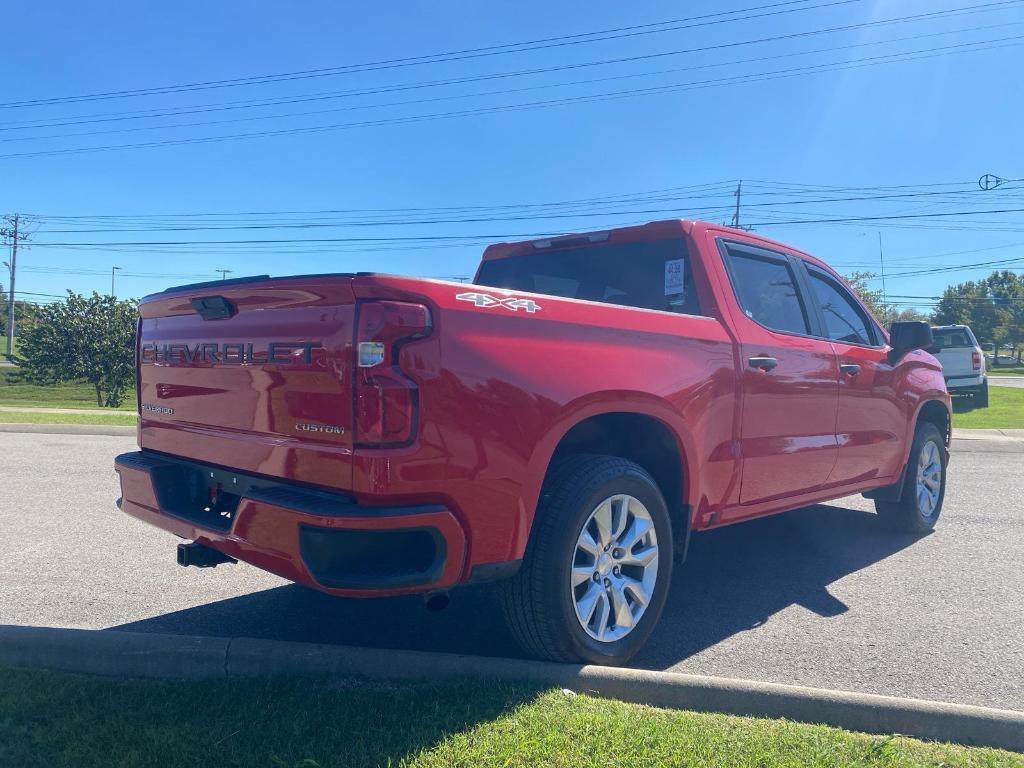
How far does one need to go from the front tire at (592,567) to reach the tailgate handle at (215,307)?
1.46 meters

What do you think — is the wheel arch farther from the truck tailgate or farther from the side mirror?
the side mirror

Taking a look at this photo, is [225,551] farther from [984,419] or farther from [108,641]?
[984,419]

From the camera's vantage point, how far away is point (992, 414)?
17453 millimetres

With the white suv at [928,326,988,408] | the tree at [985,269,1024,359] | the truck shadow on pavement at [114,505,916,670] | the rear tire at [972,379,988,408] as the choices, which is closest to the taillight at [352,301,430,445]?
the truck shadow on pavement at [114,505,916,670]

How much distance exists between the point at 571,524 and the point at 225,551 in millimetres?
1344

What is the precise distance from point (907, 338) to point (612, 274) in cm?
242

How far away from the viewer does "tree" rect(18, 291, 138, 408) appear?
4125 cm

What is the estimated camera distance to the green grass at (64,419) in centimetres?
1478

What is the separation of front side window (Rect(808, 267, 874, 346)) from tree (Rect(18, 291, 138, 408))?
41919 mm

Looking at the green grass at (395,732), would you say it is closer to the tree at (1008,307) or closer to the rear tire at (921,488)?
the rear tire at (921,488)

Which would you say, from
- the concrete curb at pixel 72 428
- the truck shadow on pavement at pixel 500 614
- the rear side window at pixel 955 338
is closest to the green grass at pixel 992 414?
the rear side window at pixel 955 338

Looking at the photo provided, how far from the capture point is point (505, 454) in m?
2.83

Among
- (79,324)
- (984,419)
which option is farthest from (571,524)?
(79,324)

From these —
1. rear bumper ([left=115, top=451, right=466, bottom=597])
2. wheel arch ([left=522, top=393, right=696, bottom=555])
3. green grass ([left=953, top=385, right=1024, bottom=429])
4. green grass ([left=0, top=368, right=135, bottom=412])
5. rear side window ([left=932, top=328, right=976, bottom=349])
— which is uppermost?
rear side window ([left=932, top=328, right=976, bottom=349])
